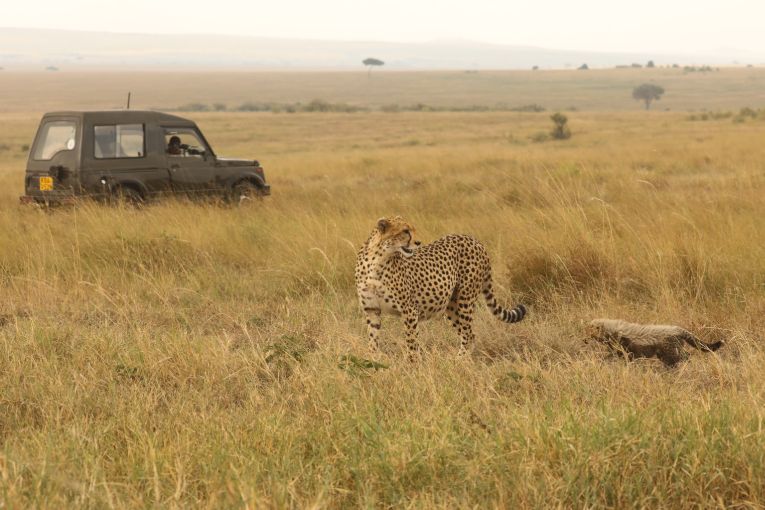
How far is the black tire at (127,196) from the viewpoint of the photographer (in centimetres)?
1187

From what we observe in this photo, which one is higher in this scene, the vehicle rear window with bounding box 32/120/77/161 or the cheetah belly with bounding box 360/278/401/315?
the vehicle rear window with bounding box 32/120/77/161

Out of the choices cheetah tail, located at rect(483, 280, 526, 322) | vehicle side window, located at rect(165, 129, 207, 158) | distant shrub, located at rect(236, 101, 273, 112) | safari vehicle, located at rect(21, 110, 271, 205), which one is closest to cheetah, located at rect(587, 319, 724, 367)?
cheetah tail, located at rect(483, 280, 526, 322)

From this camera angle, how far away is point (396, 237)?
5441mm

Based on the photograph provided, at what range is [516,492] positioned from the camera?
3.34 metres

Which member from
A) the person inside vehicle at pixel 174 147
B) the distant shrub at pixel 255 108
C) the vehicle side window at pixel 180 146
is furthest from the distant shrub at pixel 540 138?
the distant shrub at pixel 255 108

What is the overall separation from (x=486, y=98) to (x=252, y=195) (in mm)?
98127

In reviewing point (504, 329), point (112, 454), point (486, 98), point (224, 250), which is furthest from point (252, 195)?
point (486, 98)

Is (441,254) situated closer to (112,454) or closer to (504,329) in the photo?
(504,329)

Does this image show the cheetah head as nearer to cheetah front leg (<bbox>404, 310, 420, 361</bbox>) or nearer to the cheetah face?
the cheetah face

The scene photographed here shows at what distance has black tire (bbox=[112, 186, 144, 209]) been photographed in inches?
467

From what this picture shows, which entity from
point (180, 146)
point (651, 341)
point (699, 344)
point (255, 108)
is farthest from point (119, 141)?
point (255, 108)

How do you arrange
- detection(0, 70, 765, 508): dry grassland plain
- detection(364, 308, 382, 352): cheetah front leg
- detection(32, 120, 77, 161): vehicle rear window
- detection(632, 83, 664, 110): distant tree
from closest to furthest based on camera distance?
detection(0, 70, 765, 508): dry grassland plain < detection(364, 308, 382, 352): cheetah front leg < detection(32, 120, 77, 161): vehicle rear window < detection(632, 83, 664, 110): distant tree

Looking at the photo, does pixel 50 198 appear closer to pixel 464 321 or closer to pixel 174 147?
pixel 174 147

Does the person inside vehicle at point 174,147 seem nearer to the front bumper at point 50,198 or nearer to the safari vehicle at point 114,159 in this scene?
the safari vehicle at point 114,159
